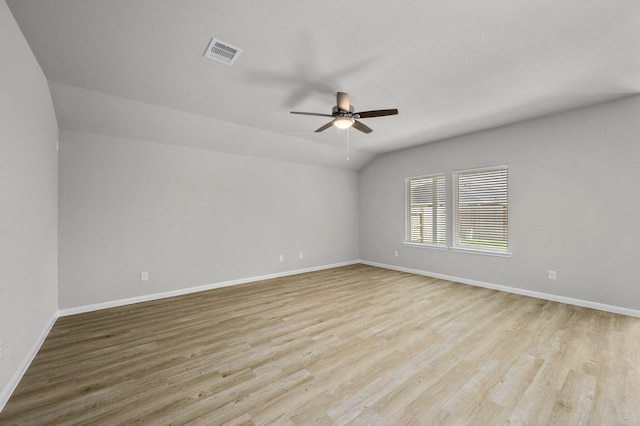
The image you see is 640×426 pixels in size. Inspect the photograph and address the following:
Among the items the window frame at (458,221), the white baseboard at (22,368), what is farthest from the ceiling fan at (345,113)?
the white baseboard at (22,368)

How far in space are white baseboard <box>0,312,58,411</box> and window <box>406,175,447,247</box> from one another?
602 cm

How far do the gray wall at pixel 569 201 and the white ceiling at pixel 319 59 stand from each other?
0.37 m

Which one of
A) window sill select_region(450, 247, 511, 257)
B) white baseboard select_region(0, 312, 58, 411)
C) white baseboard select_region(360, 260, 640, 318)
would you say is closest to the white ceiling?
window sill select_region(450, 247, 511, 257)

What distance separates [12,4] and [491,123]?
5.67 m

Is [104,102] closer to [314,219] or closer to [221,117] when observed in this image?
[221,117]

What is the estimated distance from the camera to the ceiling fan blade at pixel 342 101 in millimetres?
2926

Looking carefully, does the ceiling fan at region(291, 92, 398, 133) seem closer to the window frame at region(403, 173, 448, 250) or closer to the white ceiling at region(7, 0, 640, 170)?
the white ceiling at region(7, 0, 640, 170)

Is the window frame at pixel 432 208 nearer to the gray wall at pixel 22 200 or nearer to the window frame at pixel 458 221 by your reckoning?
the window frame at pixel 458 221

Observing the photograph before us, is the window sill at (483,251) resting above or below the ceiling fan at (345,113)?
below

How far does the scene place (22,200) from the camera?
2146 millimetres

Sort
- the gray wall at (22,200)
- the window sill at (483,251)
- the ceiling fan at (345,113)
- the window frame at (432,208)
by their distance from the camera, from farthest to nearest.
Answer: the window frame at (432,208)
the window sill at (483,251)
the ceiling fan at (345,113)
the gray wall at (22,200)

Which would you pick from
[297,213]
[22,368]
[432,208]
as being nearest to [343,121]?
[297,213]

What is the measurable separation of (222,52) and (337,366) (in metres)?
3.07

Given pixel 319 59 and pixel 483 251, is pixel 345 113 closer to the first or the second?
pixel 319 59
